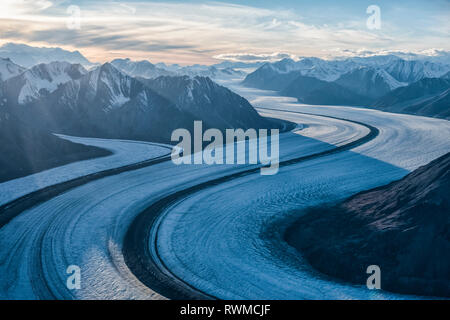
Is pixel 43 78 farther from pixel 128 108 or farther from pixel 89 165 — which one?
pixel 89 165

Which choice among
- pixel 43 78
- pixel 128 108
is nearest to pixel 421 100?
pixel 128 108

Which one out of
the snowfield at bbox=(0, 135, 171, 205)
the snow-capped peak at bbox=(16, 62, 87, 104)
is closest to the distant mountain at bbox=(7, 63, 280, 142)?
the snow-capped peak at bbox=(16, 62, 87, 104)

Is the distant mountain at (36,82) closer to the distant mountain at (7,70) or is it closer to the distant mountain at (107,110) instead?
the distant mountain at (107,110)

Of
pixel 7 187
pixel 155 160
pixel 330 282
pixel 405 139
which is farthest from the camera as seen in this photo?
pixel 405 139

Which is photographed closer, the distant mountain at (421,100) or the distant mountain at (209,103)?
the distant mountain at (209,103)

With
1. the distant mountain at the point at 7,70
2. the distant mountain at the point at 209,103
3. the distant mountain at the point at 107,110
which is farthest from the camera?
the distant mountain at the point at 7,70

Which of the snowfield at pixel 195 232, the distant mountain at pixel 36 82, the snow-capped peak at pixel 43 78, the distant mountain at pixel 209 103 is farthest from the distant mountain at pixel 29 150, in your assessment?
the snow-capped peak at pixel 43 78
